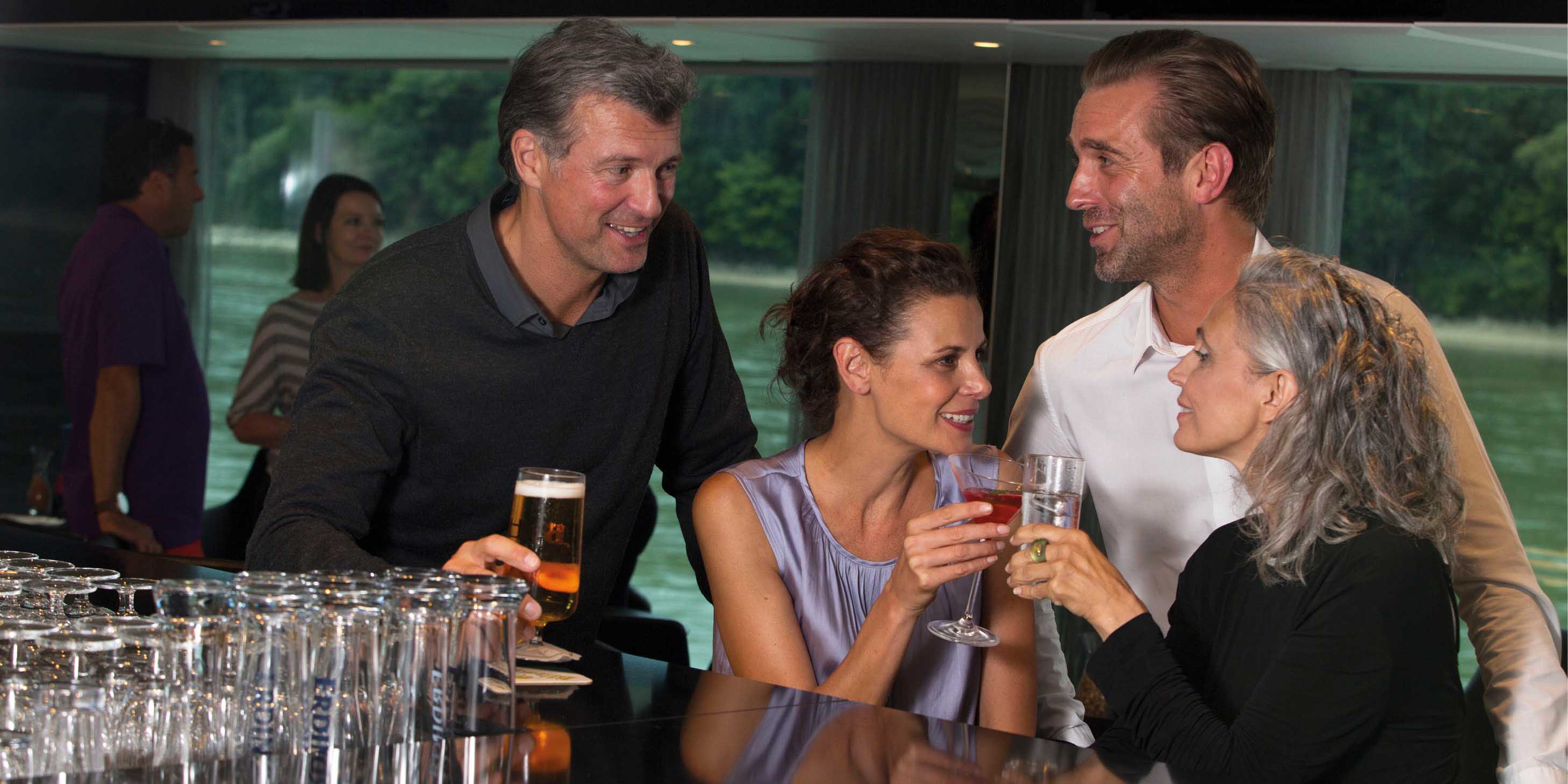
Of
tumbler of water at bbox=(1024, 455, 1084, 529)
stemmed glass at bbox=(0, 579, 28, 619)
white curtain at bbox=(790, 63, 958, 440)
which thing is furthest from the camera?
white curtain at bbox=(790, 63, 958, 440)

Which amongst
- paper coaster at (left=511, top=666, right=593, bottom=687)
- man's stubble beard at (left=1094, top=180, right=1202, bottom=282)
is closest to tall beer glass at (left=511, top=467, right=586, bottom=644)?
paper coaster at (left=511, top=666, right=593, bottom=687)

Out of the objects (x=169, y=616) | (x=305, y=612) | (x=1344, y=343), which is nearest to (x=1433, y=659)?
→ (x=1344, y=343)

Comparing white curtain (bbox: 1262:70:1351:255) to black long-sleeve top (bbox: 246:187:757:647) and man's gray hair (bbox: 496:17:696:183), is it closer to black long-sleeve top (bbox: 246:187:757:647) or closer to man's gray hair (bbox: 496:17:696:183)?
black long-sleeve top (bbox: 246:187:757:647)

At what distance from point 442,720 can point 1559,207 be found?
7.39m

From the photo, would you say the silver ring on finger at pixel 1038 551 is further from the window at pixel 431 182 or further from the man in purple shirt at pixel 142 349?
the window at pixel 431 182

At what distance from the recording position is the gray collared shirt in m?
2.71

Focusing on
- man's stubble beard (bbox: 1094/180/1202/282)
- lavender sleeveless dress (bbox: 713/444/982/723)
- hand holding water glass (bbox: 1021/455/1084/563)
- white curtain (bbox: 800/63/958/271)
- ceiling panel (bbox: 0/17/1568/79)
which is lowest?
lavender sleeveless dress (bbox: 713/444/982/723)

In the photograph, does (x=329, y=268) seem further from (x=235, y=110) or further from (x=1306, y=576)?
(x=235, y=110)

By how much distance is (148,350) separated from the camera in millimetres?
5332

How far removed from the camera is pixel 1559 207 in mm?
7555

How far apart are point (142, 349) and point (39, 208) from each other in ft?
9.10

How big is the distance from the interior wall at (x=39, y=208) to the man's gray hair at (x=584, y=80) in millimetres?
5628

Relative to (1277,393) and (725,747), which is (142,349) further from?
(1277,393)

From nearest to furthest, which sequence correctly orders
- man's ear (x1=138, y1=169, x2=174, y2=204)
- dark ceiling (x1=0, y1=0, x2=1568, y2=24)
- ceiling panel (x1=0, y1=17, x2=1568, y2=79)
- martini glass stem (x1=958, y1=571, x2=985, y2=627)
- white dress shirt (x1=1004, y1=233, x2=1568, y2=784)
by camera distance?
white dress shirt (x1=1004, y1=233, x2=1568, y2=784) < martini glass stem (x1=958, y1=571, x2=985, y2=627) < dark ceiling (x1=0, y1=0, x2=1568, y2=24) < ceiling panel (x1=0, y1=17, x2=1568, y2=79) < man's ear (x1=138, y1=169, x2=174, y2=204)
